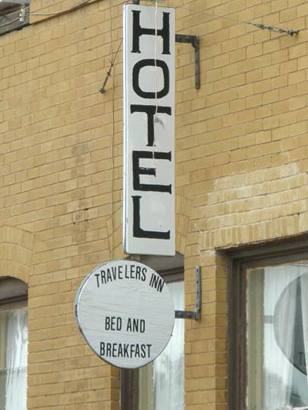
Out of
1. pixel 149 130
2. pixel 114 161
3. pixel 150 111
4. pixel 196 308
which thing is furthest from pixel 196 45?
pixel 196 308

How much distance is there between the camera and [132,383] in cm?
1299

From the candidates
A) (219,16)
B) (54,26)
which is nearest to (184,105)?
(219,16)

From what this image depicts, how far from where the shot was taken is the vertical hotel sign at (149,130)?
11672 mm

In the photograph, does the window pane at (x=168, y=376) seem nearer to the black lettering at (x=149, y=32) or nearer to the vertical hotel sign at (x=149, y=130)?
the vertical hotel sign at (x=149, y=130)

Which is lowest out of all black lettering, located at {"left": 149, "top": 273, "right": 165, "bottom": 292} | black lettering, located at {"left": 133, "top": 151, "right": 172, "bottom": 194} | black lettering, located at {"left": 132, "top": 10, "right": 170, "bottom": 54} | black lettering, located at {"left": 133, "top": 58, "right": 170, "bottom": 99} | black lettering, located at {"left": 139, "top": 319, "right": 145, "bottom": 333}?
black lettering, located at {"left": 139, "top": 319, "right": 145, "bottom": 333}

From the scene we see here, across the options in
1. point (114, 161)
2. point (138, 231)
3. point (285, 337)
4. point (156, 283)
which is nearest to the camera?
point (156, 283)

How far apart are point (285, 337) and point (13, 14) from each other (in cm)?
471

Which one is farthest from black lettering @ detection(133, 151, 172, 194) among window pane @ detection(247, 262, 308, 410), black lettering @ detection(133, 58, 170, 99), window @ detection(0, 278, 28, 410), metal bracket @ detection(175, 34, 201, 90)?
window @ detection(0, 278, 28, 410)

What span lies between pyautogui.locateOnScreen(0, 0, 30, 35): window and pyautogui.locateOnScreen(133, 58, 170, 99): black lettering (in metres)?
2.84

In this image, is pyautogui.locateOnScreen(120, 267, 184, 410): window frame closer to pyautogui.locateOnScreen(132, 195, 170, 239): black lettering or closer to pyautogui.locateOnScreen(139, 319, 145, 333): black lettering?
pyautogui.locateOnScreen(132, 195, 170, 239): black lettering

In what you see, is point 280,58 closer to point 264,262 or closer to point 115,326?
point 264,262

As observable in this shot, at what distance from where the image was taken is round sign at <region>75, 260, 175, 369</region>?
35.7 ft

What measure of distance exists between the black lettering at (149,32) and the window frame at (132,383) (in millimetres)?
1870

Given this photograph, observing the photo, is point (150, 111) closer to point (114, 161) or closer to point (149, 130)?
point (149, 130)
